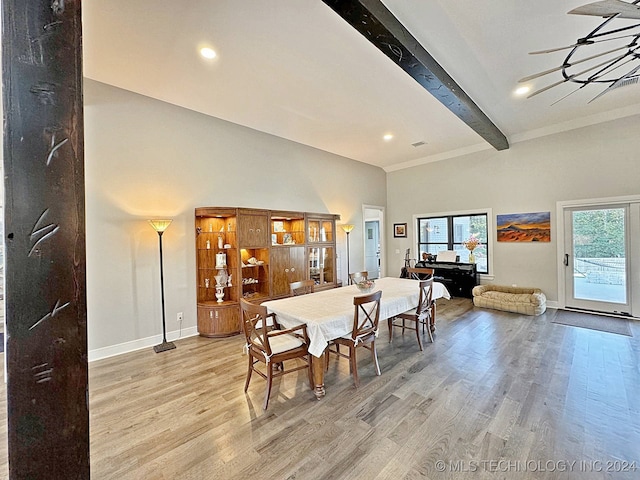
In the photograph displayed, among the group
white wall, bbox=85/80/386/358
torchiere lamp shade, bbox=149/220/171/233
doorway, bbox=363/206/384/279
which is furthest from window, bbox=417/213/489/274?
torchiere lamp shade, bbox=149/220/171/233

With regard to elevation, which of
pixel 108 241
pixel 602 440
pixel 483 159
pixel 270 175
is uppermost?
pixel 483 159

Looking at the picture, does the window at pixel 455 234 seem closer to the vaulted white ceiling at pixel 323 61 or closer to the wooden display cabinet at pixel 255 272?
the vaulted white ceiling at pixel 323 61

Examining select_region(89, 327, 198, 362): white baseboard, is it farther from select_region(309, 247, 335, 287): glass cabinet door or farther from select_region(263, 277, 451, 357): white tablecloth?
select_region(309, 247, 335, 287): glass cabinet door

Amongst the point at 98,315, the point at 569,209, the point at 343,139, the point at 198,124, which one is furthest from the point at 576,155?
the point at 98,315

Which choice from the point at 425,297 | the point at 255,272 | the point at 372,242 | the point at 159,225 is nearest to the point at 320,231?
the point at 255,272

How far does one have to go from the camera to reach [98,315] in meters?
3.57

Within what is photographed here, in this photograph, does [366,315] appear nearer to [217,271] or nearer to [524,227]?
[217,271]

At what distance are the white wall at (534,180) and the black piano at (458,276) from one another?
53cm

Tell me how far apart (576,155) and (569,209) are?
102cm

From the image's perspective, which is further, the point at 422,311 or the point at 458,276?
the point at 458,276

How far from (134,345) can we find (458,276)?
6.48 metres

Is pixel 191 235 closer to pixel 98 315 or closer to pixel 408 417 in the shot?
pixel 98 315

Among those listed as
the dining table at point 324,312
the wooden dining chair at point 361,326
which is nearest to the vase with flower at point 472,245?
the dining table at point 324,312

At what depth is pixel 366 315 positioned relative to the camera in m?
2.92
